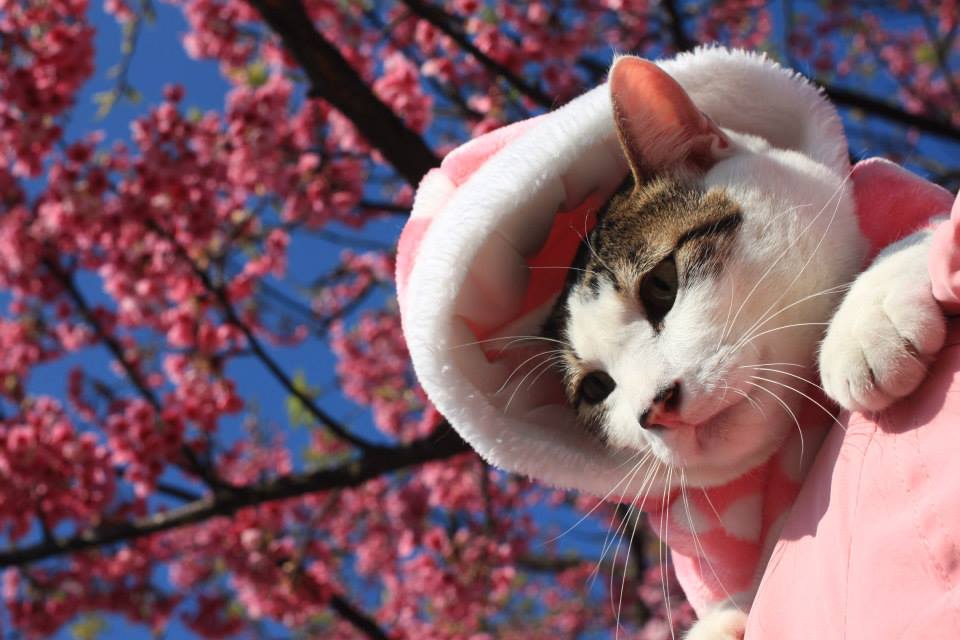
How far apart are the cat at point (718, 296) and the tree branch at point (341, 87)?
1.25 m

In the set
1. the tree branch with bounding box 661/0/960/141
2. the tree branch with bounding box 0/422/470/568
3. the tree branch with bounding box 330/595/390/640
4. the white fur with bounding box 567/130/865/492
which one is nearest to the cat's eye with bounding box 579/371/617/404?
the white fur with bounding box 567/130/865/492

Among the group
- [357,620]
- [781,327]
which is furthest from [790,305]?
[357,620]

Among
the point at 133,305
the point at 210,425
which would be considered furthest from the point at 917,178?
the point at 133,305

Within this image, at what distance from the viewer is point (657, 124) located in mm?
1195

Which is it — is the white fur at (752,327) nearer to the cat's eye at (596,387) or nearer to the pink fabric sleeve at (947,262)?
the cat's eye at (596,387)

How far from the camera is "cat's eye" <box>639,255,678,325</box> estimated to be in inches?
44.5

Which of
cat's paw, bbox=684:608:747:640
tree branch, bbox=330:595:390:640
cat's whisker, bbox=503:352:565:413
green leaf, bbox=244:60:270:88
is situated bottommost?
cat's paw, bbox=684:608:747:640

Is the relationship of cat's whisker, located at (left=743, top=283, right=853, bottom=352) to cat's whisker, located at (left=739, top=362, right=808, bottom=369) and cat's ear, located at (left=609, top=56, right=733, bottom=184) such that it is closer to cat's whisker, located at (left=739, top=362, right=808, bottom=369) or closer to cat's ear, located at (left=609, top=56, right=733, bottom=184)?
cat's whisker, located at (left=739, top=362, right=808, bottom=369)

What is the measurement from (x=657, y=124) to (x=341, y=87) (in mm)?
1426

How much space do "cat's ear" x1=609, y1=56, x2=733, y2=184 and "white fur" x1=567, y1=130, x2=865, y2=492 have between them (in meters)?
0.11

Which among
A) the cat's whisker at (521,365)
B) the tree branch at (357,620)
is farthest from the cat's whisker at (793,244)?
the tree branch at (357,620)

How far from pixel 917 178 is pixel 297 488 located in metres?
2.40

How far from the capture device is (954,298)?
0.74m

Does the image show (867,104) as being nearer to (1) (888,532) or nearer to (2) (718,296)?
(2) (718,296)
